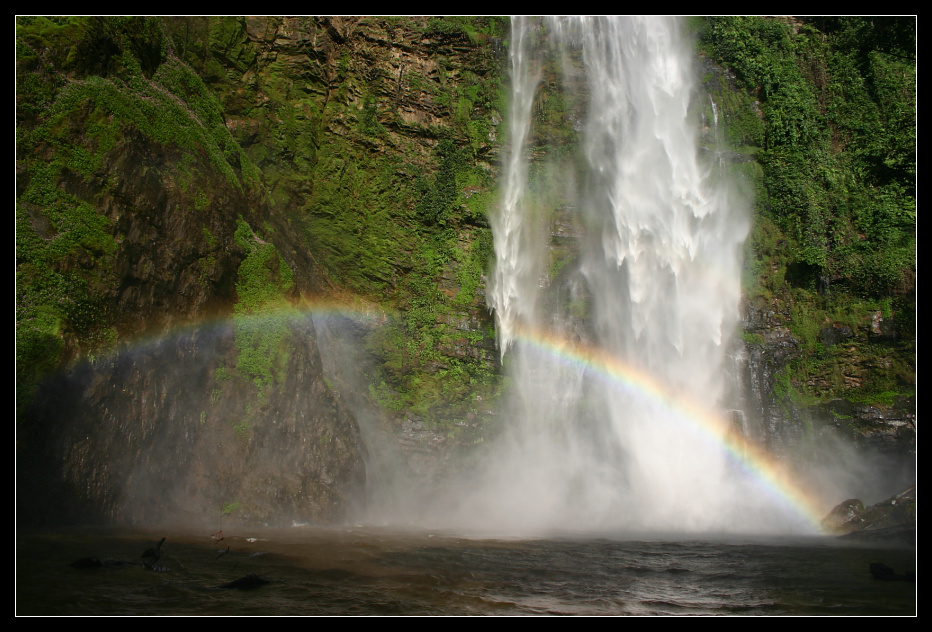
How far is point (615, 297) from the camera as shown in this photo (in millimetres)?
21719

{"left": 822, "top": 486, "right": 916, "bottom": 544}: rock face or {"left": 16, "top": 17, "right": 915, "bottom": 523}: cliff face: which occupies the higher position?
{"left": 16, "top": 17, "right": 915, "bottom": 523}: cliff face

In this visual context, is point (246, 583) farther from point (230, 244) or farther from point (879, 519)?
point (879, 519)

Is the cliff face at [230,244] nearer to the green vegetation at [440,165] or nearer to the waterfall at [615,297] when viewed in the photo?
the green vegetation at [440,165]

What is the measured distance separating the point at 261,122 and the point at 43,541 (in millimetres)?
14645

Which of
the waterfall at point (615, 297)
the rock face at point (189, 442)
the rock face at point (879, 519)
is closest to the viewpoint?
the rock face at point (189, 442)

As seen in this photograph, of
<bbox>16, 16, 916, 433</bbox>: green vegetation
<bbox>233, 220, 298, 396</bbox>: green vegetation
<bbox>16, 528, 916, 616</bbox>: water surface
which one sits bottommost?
<bbox>16, 528, 916, 616</bbox>: water surface

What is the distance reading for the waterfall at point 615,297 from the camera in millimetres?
18688

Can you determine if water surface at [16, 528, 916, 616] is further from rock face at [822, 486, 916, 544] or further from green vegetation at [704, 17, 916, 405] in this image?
green vegetation at [704, 17, 916, 405]

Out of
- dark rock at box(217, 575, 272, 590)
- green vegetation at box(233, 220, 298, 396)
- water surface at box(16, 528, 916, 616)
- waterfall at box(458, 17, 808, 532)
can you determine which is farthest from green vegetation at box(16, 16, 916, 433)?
dark rock at box(217, 575, 272, 590)

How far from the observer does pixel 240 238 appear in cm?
1526

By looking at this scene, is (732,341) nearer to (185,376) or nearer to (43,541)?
(185,376)

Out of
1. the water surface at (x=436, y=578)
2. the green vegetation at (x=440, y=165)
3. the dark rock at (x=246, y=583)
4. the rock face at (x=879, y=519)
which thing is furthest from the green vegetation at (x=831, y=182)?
the dark rock at (x=246, y=583)

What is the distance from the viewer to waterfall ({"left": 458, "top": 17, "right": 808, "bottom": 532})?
1869cm

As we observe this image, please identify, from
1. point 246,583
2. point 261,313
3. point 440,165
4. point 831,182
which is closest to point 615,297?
point 440,165
